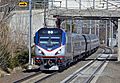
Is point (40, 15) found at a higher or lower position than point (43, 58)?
higher

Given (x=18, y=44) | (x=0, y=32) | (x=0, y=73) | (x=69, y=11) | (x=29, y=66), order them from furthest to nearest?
(x=69, y=11)
(x=18, y=44)
(x=29, y=66)
(x=0, y=32)
(x=0, y=73)

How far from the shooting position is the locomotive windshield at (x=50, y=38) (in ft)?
92.6

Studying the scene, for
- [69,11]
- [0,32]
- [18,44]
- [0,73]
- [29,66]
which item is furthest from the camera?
[69,11]

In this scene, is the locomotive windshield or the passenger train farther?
the locomotive windshield

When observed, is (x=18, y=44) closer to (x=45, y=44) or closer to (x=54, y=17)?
(x=45, y=44)

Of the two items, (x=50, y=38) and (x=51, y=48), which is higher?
(x=50, y=38)

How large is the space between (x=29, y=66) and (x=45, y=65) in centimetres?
259

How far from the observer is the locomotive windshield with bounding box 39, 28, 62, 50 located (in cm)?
2823

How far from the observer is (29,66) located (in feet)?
98.5

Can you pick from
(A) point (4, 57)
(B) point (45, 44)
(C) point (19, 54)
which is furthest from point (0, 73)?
(C) point (19, 54)

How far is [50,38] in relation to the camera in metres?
28.5

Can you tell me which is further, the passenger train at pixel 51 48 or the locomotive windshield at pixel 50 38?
the locomotive windshield at pixel 50 38

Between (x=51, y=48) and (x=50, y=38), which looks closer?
(x=51, y=48)

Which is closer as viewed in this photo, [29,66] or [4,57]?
[4,57]
